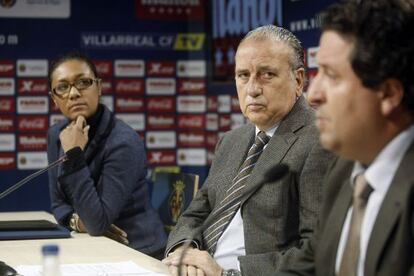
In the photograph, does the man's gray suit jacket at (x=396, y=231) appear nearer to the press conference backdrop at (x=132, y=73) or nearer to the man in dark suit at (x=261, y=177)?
the man in dark suit at (x=261, y=177)

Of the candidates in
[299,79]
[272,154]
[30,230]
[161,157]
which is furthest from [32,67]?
[272,154]

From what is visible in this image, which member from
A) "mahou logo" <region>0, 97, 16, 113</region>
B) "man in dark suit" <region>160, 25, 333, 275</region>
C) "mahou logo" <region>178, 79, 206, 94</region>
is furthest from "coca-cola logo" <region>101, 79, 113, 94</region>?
"man in dark suit" <region>160, 25, 333, 275</region>

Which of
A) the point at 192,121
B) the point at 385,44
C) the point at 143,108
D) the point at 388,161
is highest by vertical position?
the point at 385,44

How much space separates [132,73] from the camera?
668cm

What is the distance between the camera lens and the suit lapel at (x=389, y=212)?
166 centimetres

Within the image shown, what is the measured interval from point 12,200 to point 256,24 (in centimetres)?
248

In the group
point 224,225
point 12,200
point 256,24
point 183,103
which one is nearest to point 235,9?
point 256,24

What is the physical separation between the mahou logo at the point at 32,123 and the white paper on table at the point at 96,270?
392cm

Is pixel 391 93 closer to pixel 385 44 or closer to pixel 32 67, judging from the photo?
pixel 385 44

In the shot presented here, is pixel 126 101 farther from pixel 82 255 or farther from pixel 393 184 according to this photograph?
pixel 393 184

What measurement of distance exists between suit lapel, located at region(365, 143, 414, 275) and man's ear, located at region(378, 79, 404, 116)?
0.35 ft

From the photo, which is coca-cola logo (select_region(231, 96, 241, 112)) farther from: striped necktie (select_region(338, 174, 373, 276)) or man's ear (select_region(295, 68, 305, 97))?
striped necktie (select_region(338, 174, 373, 276))

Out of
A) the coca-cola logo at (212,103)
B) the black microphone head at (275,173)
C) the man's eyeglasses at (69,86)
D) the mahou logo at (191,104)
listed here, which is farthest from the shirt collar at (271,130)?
the mahou logo at (191,104)

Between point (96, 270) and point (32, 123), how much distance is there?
4.07 metres
